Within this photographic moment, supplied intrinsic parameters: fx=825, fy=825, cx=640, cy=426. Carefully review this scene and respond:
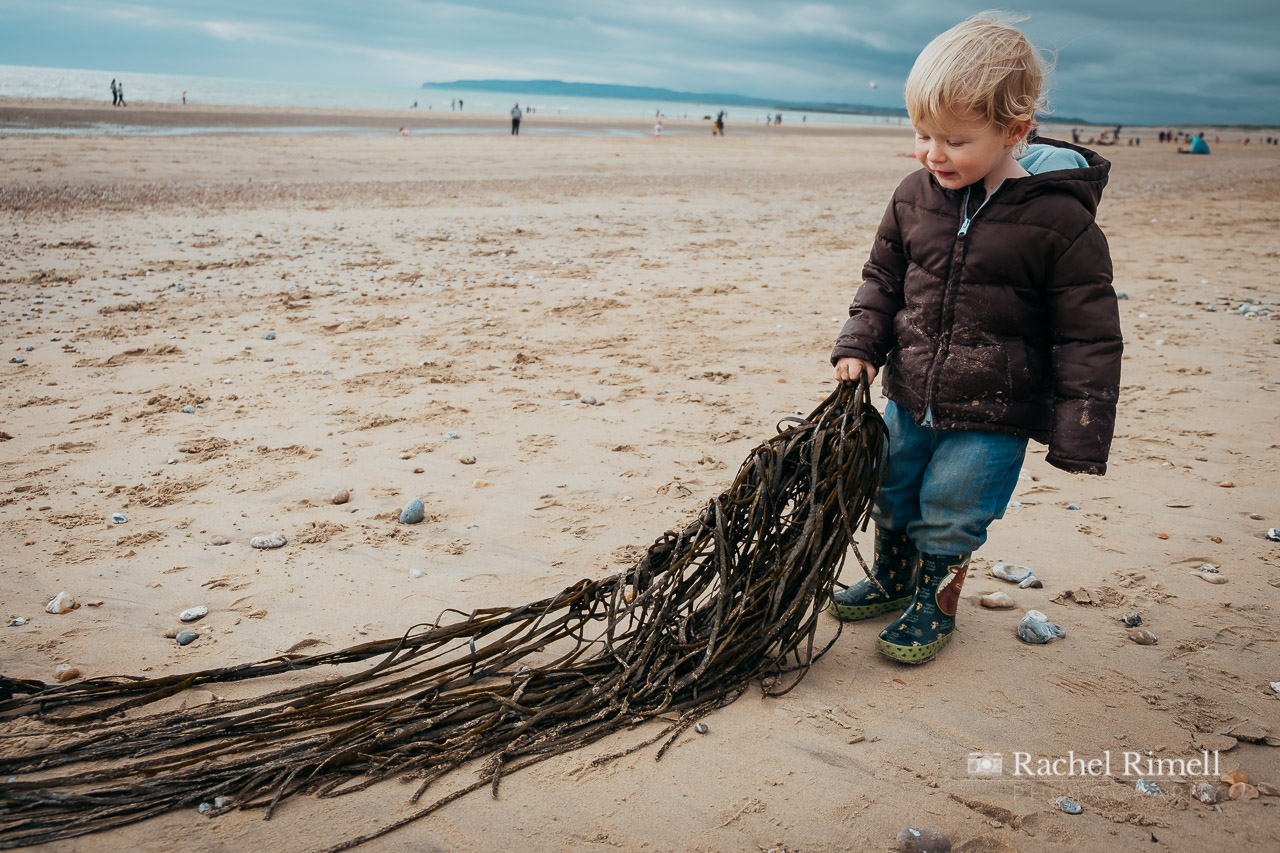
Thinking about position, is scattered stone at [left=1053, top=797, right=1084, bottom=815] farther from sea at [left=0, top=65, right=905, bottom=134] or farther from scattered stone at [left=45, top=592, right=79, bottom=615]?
sea at [left=0, top=65, right=905, bottom=134]

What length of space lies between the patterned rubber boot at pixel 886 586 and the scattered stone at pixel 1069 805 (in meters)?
0.97

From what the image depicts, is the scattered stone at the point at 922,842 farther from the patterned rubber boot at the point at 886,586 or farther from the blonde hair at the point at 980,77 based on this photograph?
the blonde hair at the point at 980,77

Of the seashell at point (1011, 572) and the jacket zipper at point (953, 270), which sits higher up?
the jacket zipper at point (953, 270)

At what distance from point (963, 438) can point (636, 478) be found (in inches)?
69.6

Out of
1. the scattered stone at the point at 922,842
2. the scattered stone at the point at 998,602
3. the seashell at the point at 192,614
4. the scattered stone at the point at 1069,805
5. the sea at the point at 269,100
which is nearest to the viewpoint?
the scattered stone at the point at 922,842

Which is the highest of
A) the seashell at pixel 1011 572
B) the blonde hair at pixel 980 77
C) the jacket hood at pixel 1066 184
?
the blonde hair at pixel 980 77

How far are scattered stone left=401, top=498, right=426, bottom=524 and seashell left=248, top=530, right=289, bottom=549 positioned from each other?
481 mm

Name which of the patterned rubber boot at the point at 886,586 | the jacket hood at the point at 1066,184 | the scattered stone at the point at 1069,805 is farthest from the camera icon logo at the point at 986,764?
the jacket hood at the point at 1066,184

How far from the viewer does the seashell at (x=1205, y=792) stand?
2.11 m

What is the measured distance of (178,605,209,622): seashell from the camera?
9.59ft

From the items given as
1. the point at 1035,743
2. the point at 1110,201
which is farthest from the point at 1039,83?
the point at 1110,201

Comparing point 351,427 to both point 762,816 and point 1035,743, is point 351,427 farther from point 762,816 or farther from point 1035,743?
point 1035,743

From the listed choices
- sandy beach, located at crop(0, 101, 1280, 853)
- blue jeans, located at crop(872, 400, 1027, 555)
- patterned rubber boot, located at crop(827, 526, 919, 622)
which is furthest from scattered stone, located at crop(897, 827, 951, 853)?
patterned rubber boot, located at crop(827, 526, 919, 622)

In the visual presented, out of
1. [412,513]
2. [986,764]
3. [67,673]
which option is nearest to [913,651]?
[986,764]
